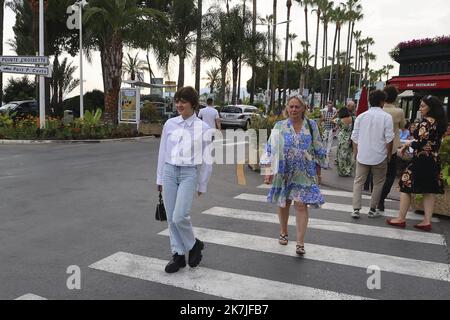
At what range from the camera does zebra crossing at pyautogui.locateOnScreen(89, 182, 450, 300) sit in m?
4.05

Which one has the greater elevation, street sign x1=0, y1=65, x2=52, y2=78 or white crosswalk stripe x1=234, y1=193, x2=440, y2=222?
street sign x1=0, y1=65, x2=52, y2=78

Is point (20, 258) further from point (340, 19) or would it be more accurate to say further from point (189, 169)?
point (340, 19)

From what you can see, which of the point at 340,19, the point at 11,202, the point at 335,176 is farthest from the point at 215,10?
the point at 340,19

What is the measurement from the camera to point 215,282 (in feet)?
13.8

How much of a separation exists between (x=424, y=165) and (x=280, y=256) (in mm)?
2493

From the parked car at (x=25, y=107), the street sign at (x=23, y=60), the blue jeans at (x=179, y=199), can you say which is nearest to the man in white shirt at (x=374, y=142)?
the blue jeans at (x=179, y=199)

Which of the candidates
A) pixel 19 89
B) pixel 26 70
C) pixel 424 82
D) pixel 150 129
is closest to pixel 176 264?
pixel 424 82

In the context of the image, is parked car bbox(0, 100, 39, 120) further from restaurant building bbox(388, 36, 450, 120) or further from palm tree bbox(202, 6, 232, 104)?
restaurant building bbox(388, 36, 450, 120)

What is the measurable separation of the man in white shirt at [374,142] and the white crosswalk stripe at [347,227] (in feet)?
1.86

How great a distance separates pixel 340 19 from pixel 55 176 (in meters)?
60.2

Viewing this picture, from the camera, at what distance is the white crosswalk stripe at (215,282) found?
155 inches

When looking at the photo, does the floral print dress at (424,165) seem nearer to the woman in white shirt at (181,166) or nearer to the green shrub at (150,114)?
the woman in white shirt at (181,166)

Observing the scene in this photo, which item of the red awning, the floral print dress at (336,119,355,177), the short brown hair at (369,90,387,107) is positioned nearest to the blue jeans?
the short brown hair at (369,90,387,107)

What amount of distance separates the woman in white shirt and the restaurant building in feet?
40.1
